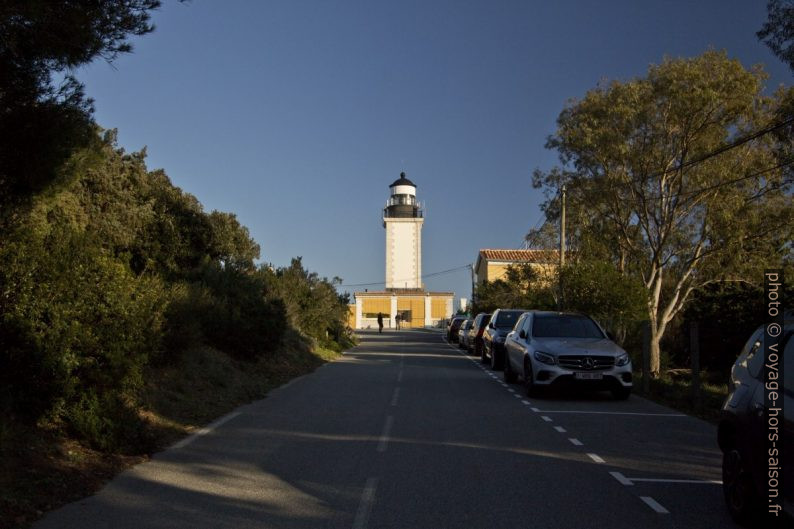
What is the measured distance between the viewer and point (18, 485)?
6809mm

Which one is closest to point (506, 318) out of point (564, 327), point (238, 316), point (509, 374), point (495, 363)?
point (495, 363)

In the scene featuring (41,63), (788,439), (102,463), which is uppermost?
(41,63)

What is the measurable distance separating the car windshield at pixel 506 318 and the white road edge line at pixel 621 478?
17.7 m

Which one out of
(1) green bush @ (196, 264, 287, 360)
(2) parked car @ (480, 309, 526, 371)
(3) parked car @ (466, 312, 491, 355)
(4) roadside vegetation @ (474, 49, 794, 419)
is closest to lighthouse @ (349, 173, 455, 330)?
(3) parked car @ (466, 312, 491, 355)

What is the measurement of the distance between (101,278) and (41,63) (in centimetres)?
265

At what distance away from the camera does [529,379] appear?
1600cm

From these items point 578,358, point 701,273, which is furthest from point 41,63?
point 701,273

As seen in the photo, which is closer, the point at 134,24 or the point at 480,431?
the point at 134,24

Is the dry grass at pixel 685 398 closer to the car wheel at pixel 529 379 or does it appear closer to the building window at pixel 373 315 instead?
the car wheel at pixel 529 379

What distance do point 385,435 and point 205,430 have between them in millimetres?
2586

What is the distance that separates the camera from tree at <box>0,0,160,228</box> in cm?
841

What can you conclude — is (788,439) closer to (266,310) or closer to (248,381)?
(248,381)

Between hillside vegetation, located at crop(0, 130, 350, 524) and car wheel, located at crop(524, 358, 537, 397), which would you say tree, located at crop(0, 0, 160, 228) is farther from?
car wheel, located at crop(524, 358, 537, 397)

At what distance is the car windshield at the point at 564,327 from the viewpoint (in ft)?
55.5
